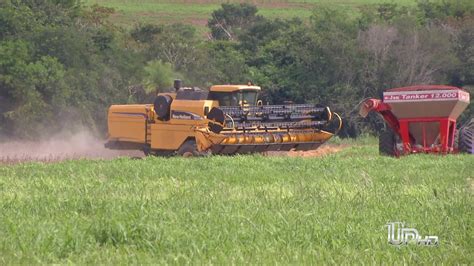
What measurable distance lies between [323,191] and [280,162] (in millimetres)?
7181

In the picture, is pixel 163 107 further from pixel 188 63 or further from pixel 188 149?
pixel 188 63

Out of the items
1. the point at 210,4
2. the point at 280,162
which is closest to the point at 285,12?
the point at 210,4

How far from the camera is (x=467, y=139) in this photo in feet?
85.7

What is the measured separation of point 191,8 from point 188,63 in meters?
47.9

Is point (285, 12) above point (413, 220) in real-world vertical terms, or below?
below

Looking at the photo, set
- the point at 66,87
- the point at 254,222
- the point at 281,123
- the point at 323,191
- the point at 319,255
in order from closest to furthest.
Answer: the point at 319,255
the point at 254,222
the point at 323,191
the point at 281,123
the point at 66,87

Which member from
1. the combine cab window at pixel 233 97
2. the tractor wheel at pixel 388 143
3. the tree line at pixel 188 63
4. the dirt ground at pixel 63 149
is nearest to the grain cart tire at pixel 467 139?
the tractor wheel at pixel 388 143

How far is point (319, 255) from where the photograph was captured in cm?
860

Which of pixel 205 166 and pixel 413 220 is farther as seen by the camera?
pixel 205 166

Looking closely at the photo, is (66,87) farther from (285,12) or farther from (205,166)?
(285,12)

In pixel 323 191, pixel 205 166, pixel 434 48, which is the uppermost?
pixel 323 191

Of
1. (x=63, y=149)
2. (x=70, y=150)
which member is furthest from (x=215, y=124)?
(x=63, y=149)

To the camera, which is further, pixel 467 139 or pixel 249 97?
pixel 249 97

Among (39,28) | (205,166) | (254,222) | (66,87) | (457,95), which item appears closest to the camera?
(254,222)
